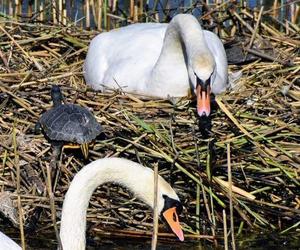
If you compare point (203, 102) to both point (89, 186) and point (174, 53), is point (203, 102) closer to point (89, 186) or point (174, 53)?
point (174, 53)

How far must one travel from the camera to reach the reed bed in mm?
7324

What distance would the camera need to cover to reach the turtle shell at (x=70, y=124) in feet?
25.4

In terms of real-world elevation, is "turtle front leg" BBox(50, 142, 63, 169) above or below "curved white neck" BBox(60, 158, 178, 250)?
below

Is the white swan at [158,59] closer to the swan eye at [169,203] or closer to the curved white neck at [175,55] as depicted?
the curved white neck at [175,55]

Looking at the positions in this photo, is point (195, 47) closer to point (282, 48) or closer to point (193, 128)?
point (193, 128)

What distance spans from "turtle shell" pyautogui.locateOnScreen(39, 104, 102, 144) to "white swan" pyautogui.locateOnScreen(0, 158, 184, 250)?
195cm

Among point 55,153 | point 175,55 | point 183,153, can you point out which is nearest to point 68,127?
point 55,153

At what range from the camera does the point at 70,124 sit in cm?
793

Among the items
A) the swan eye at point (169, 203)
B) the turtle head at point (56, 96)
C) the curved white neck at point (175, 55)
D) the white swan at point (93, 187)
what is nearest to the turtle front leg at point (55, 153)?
the turtle head at point (56, 96)

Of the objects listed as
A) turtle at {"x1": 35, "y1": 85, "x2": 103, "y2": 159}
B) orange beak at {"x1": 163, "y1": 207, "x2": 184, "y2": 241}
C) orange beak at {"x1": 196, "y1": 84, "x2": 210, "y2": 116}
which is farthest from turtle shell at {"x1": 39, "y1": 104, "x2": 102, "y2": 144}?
orange beak at {"x1": 163, "y1": 207, "x2": 184, "y2": 241}

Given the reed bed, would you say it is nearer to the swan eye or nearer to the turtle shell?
the turtle shell

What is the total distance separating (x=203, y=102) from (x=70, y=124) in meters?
0.98

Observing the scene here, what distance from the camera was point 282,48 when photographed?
9.80m

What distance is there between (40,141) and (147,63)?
1535 mm
